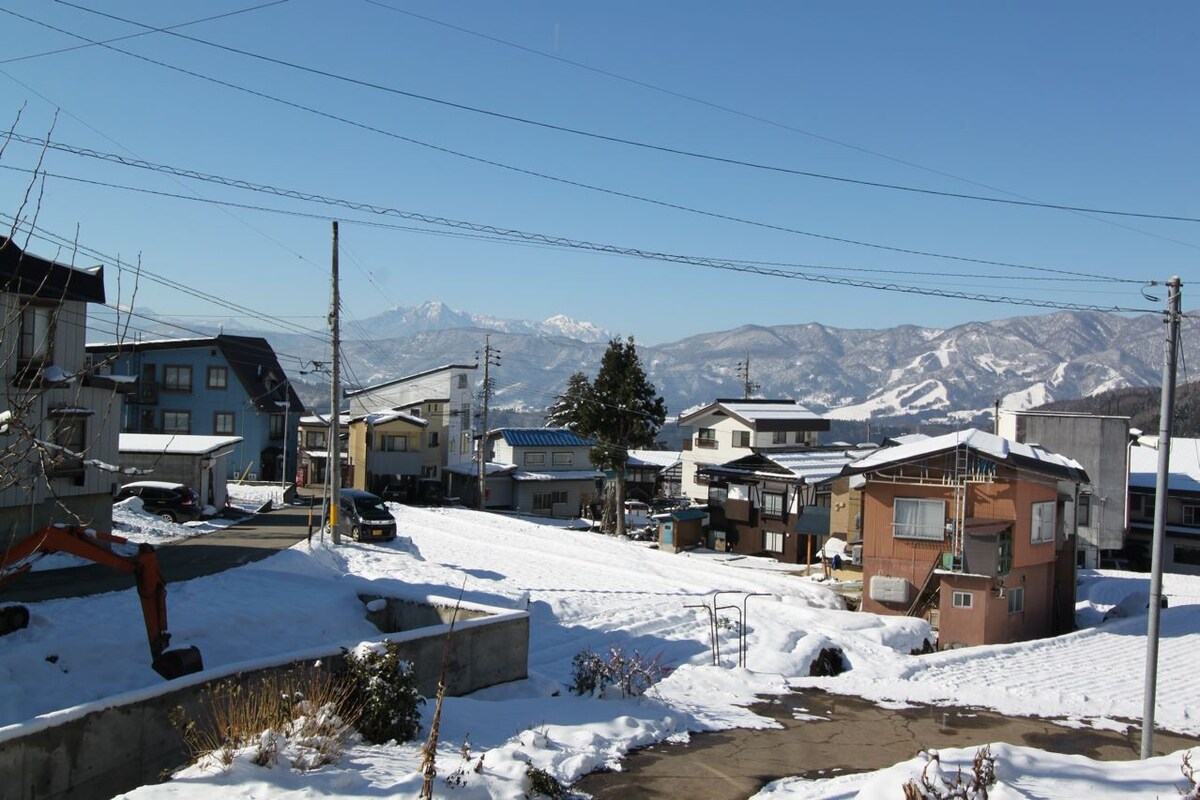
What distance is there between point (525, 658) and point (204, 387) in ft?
136

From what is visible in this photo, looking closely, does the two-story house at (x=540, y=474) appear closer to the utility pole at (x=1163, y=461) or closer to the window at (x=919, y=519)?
the window at (x=919, y=519)

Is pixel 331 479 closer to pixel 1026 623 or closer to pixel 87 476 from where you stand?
pixel 87 476

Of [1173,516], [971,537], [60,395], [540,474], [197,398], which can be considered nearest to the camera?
[60,395]

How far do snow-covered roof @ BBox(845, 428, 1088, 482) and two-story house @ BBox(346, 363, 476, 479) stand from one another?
33.0m

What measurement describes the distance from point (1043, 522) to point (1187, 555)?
25.5 m

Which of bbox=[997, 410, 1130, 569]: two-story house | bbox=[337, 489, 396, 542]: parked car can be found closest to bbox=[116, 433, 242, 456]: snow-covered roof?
bbox=[337, 489, 396, 542]: parked car

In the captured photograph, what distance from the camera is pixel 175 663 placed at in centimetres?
1145

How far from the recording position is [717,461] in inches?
2320

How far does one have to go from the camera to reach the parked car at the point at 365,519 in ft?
93.6

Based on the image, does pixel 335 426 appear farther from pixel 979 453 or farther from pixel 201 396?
pixel 201 396

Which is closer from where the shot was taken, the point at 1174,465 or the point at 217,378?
the point at 217,378

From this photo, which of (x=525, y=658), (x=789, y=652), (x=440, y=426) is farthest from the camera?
(x=440, y=426)

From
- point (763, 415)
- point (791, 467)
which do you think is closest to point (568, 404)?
point (763, 415)

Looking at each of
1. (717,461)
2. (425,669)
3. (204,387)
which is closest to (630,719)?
(425,669)
